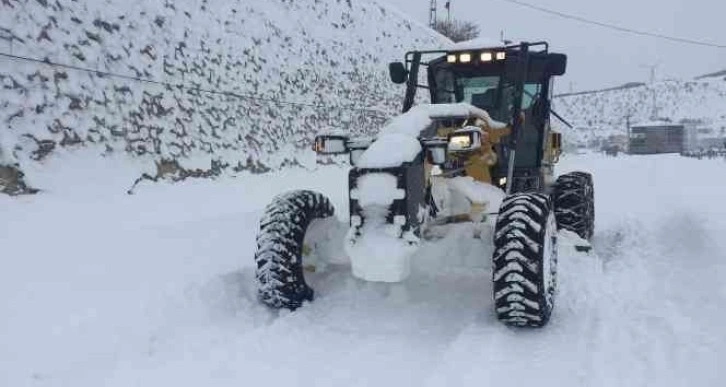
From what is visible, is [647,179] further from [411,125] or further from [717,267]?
[411,125]

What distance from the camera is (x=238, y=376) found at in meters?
3.72

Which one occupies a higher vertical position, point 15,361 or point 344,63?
point 344,63

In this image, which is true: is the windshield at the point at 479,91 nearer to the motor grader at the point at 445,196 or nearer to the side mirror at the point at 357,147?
the motor grader at the point at 445,196

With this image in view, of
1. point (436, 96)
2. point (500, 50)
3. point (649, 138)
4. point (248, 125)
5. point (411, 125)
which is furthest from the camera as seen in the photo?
point (649, 138)

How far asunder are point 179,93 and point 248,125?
1884 millimetres

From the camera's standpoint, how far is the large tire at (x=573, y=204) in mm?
6695

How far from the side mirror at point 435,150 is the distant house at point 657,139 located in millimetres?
54580

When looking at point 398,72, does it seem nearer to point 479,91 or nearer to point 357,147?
point 479,91

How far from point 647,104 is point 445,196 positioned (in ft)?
→ 381

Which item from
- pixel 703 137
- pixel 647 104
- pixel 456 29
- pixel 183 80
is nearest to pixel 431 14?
pixel 456 29

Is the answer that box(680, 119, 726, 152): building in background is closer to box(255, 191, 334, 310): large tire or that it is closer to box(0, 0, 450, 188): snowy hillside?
box(0, 0, 450, 188): snowy hillside

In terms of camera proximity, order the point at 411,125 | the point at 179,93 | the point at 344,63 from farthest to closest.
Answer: the point at 344,63, the point at 179,93, the point at 411,125

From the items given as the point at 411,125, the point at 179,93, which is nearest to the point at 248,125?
the point at 179,93

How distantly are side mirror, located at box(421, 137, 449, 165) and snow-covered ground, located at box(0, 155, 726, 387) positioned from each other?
2.10ft
